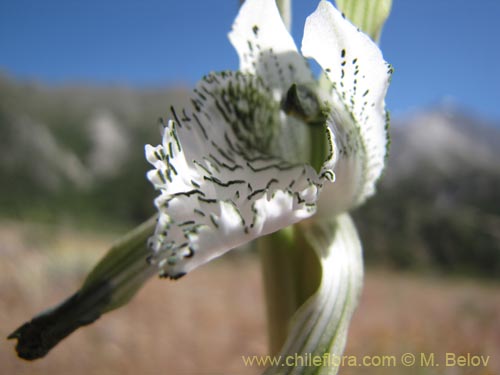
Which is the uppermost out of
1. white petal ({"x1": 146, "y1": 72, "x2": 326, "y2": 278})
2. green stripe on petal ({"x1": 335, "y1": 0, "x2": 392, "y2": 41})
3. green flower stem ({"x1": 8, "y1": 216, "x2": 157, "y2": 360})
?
green stripe on petal ({"x1": 335, "y1": 0, "x2": 392, "y2": 41})

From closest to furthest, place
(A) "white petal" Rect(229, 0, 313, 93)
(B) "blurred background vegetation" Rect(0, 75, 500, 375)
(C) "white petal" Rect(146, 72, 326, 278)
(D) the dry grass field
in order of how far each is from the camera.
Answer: (C) "white petal" Rect(146, 72, 326, 278) < (A) "white petal" Rect(229, 0, 313, 93) < (D) the dry grass field < (B) "blurred background vegetation" Rect(0, 75, 500, 375)

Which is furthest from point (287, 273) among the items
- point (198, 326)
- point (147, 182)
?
point (147, 182)

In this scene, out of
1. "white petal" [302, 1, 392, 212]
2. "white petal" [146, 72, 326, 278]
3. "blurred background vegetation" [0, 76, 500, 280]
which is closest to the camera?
"white petal" [146, 72, 326, 278]

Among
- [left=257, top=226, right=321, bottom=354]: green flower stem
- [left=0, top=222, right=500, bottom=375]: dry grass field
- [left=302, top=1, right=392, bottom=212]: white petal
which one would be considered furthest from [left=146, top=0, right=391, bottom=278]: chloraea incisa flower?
[left=0, top=222, right=500, bottom=375]: dry grass field

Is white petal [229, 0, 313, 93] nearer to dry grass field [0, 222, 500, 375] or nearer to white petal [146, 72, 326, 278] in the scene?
white petal [146, 72, 326, 278]

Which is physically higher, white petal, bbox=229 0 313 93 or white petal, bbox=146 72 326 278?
white petal, bbox=229 0 313 93

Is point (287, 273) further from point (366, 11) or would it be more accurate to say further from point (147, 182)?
point (147, 182)

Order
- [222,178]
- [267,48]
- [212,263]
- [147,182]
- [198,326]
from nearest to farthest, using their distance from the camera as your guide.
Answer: [222,178]
[267,48]
[198,326]
[212,263]
[147,182]

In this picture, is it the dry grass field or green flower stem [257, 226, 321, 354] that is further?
the dry grass field
